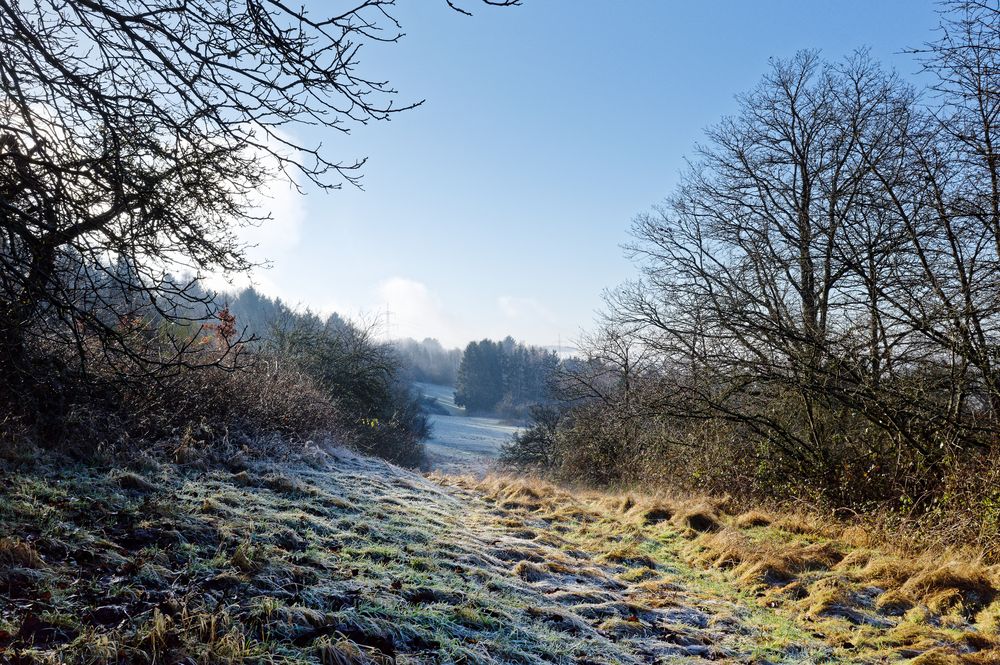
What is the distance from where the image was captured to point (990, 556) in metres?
5.00

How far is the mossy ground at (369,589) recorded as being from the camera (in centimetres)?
270

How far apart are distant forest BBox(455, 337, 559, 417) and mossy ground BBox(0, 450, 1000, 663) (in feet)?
223

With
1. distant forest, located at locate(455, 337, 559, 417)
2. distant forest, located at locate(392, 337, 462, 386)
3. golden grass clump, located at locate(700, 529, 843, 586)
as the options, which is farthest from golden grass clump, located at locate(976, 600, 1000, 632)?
distant forest, located at locate(392, 337, 462, 386)

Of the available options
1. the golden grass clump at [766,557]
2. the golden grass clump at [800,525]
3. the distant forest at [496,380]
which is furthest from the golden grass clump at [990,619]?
the distant forest at [496,380]

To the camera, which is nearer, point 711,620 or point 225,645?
point 225,645

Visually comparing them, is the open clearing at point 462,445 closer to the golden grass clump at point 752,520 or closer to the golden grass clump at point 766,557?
the golden grass clump at point 752,520

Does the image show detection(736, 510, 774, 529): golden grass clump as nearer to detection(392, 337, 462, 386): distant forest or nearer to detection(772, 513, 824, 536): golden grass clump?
detection(772, 513, 824, 536): golden grass clump

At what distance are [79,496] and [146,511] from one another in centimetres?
53

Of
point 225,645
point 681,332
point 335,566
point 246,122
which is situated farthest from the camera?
point 681,332

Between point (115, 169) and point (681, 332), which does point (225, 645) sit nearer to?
point (115, 169)

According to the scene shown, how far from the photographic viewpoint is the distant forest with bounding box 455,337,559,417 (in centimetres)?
7788

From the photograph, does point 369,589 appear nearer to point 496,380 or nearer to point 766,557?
point 766,557

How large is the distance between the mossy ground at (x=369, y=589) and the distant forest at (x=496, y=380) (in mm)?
67838

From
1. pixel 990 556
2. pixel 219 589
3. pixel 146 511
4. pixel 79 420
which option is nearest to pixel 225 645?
pixel 219 589
